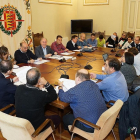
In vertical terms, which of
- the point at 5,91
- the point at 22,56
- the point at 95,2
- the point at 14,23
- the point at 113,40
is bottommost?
the point at 5,91

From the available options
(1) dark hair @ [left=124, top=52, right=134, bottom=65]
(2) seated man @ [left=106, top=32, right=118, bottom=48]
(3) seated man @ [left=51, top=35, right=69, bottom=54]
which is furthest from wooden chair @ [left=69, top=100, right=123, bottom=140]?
(2) seated man @ [left=106, top=32, right=118, bottom=48]

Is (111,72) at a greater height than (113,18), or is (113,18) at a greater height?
(113,18)

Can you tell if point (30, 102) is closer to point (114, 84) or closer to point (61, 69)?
point (114, 84)

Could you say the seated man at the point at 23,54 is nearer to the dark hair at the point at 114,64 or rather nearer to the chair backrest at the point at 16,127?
the dark hair at the point at 114,64

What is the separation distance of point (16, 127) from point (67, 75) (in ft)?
4.03

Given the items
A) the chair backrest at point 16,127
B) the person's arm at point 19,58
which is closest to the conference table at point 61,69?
the person's arm at point 19,58

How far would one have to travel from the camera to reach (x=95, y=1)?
7082 millimetres

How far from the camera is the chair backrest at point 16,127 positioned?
144cm

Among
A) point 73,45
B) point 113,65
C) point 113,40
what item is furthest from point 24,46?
point 113,40

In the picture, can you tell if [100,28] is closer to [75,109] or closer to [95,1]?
[95,1]

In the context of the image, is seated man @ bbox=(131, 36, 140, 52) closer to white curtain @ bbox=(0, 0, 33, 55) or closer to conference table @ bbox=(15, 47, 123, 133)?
conference table @ bbox=(15, 47, 123, 133)

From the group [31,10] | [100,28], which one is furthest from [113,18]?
[31,10]

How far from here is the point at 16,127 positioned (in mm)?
1485

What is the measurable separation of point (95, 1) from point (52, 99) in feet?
20.4
